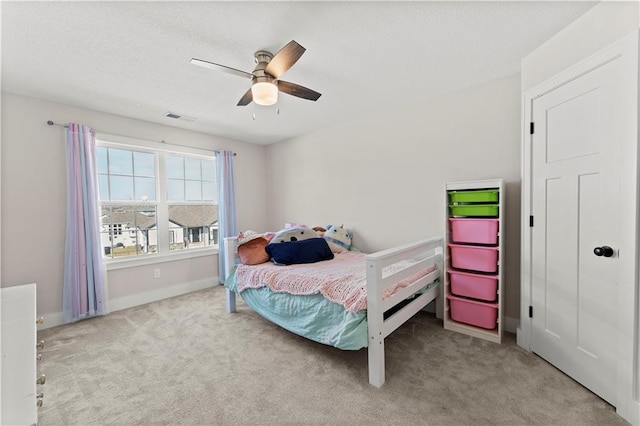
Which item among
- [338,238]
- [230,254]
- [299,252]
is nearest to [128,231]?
[230,254]

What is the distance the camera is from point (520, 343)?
6.86 ft

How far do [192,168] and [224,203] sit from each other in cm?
69

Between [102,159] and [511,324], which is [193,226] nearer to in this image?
[102,159]

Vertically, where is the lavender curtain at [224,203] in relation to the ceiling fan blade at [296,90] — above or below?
below

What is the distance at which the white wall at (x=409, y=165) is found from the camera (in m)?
2.37

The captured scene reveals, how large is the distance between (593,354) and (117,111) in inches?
185

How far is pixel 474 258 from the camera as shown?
2293 millimetres

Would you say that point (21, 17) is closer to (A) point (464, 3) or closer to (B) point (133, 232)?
(B) point (133, 232)

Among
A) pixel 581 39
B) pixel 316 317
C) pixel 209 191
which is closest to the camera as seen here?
pixel 581 39

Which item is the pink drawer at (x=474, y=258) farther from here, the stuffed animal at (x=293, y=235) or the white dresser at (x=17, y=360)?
the white dresser at (x=17, y=360)

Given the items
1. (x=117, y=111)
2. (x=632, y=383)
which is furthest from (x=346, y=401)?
(x=117, y=111)

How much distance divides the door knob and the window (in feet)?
13.6

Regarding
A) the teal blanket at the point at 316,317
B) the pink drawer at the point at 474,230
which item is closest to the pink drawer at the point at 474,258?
the pink drawer at the point at 474,230

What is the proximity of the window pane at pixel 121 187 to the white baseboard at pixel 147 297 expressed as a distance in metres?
1.22
